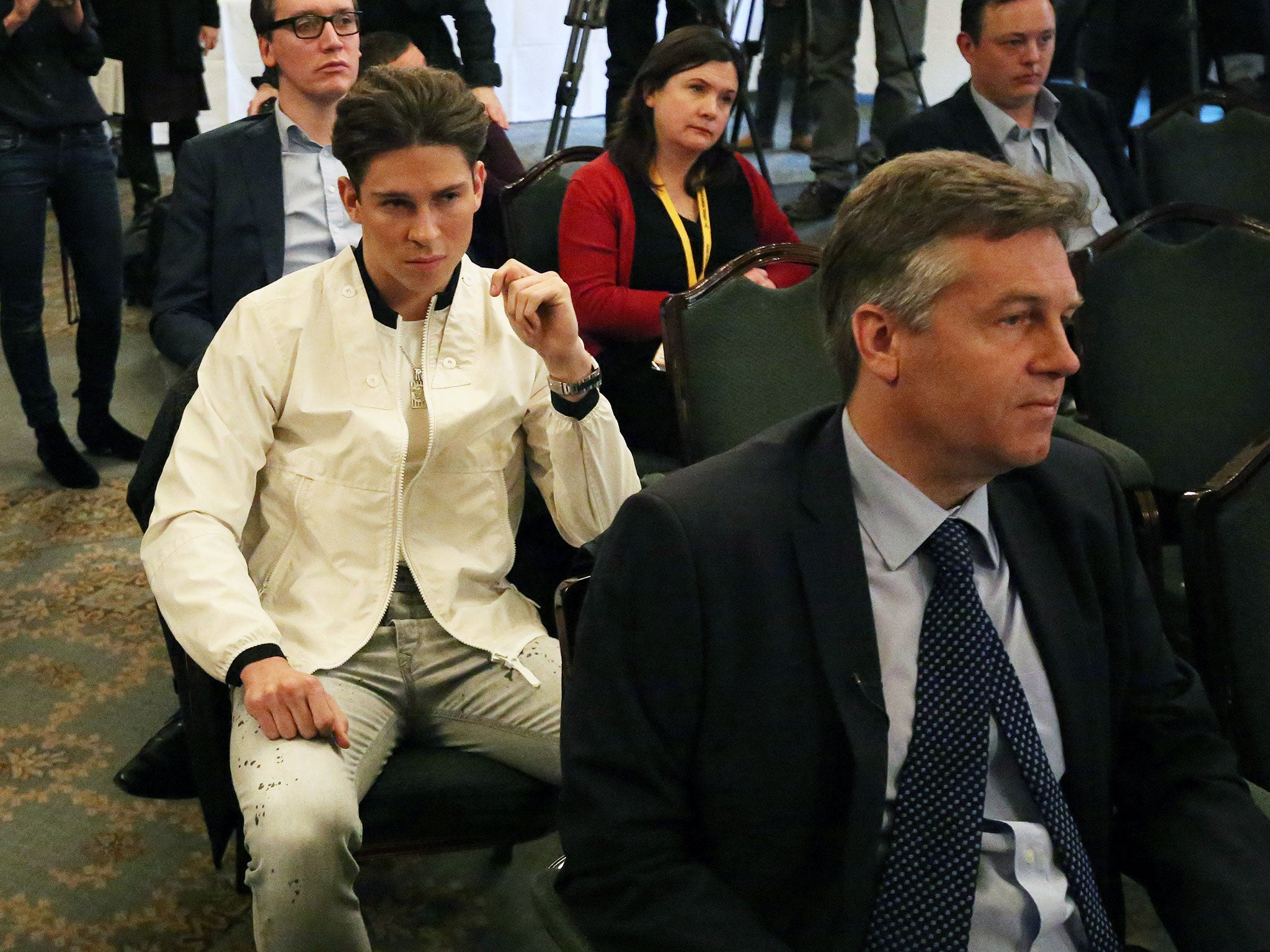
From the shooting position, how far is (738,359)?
222cm

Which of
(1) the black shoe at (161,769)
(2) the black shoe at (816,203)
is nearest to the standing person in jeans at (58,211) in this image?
(1) the black shoe at (161,769)

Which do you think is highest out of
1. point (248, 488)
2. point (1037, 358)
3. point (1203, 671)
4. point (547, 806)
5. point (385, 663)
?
point (1037, 358)

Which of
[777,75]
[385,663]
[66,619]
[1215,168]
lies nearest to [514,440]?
[385,663]

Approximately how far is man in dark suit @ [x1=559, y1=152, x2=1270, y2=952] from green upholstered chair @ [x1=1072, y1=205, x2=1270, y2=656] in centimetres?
116

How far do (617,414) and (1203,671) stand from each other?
1349 millimetres

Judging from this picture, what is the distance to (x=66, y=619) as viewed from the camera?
2.82 m

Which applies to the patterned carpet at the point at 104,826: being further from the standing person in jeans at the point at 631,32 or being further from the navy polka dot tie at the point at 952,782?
the standing person in jeans at the point at 631,32

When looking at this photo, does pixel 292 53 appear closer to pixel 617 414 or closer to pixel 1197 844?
pixel 617 414

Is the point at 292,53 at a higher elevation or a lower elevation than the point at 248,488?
higher

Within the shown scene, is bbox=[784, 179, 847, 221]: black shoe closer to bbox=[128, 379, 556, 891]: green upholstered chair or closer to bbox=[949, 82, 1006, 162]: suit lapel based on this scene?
bbox=[949, 82, 1006, 162]: suit lapel

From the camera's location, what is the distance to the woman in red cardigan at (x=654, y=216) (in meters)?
2.69

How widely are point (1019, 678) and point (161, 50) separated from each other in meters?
4.40

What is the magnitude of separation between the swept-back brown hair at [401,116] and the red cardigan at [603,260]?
944mm

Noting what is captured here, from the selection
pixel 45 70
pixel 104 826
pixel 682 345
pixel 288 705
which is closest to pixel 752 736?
pixel 288 705
